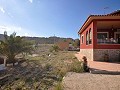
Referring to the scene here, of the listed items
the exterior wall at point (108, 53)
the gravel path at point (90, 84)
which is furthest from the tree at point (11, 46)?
the gravel path at point (90, 84)

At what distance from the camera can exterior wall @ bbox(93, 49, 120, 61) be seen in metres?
15.3

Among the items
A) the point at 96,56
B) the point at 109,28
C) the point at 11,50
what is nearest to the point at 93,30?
the point at 96,56

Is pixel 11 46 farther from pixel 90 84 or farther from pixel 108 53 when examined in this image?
pixel 90 84

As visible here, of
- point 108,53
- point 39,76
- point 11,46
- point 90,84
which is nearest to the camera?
point 90,84

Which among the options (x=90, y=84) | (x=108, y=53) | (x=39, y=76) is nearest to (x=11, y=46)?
(x=39, y=76)

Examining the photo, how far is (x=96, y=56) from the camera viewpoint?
15.4 meters

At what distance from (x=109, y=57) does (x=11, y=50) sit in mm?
11414

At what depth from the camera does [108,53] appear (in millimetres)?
15383

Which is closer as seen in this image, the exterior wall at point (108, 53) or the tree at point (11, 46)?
the exterior wall at point (108, 53)

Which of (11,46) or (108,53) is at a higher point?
(11,46)

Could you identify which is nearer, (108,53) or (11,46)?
(108,53)

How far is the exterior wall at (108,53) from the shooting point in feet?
50.3

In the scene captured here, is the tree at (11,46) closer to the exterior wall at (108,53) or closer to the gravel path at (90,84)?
the exterior wall at (108,53)

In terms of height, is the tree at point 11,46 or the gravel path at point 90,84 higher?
the tree at point 11,46
